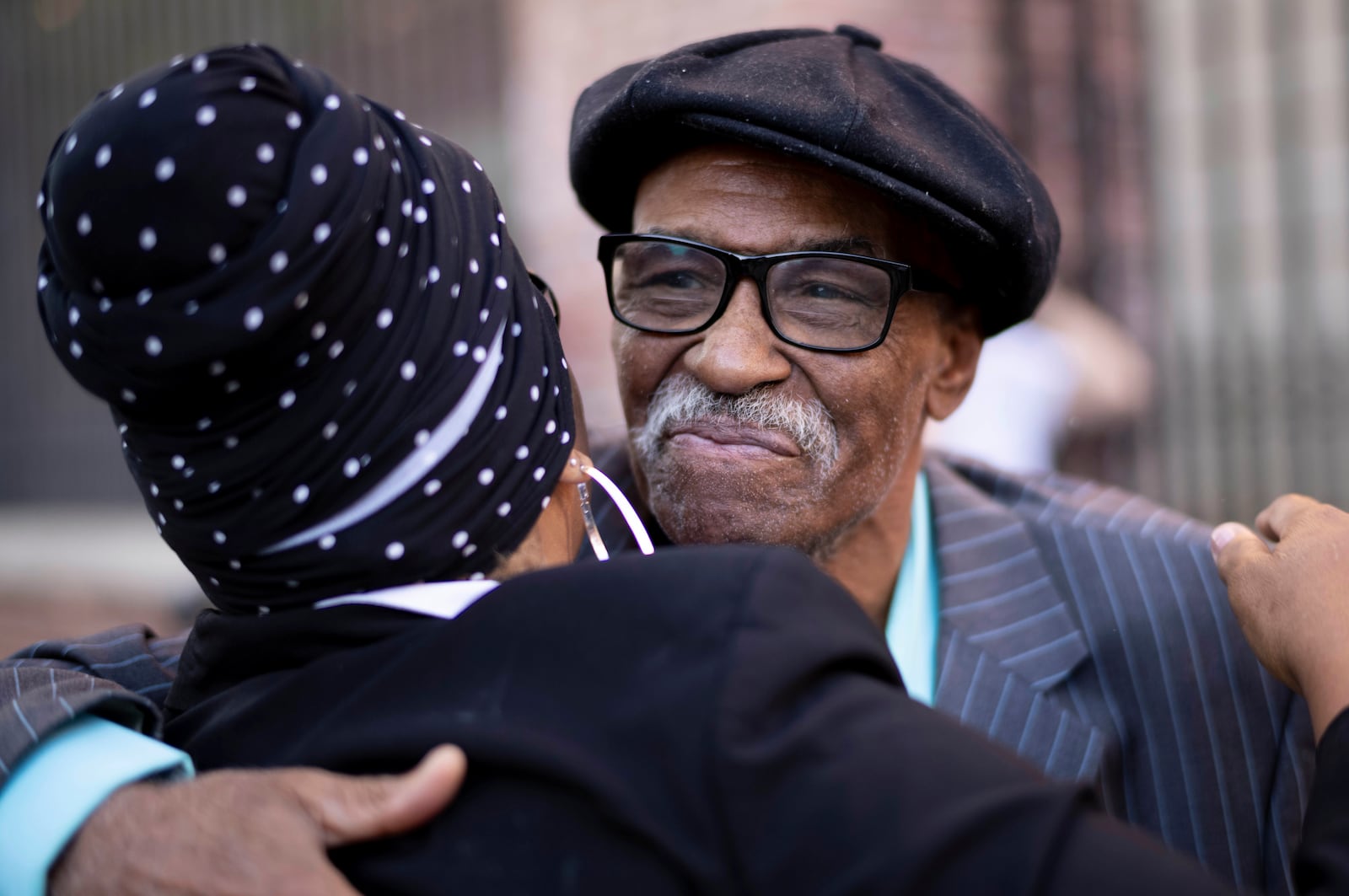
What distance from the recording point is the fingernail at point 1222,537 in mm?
1929

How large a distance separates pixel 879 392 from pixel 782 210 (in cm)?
39

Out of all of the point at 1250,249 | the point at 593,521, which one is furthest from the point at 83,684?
the point at 1250,249

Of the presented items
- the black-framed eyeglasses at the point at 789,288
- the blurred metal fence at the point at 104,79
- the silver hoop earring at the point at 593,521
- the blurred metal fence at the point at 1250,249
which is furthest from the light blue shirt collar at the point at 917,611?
the blurred metal fence at the point at 104,79

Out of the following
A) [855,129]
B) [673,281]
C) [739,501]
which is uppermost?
[855,129]

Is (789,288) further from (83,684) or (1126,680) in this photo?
(83,684)

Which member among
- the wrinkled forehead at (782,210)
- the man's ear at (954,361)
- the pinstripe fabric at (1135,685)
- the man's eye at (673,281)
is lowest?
the pinstripe fabric at (1135,685)

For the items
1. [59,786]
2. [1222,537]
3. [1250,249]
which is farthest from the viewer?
[1250,249]

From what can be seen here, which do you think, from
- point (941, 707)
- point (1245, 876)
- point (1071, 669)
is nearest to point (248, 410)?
point (941, 707)

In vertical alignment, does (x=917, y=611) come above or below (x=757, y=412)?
below

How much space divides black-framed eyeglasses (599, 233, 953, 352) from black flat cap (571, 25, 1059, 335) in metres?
0.15

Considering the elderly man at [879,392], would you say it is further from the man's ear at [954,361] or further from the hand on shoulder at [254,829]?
the hand on shoulder at [254,829]

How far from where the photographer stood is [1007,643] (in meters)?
2.26

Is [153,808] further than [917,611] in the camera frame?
No

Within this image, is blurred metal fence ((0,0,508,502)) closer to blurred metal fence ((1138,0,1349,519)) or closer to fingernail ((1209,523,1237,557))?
blurred metal fence ((1138,0,1349,519))
